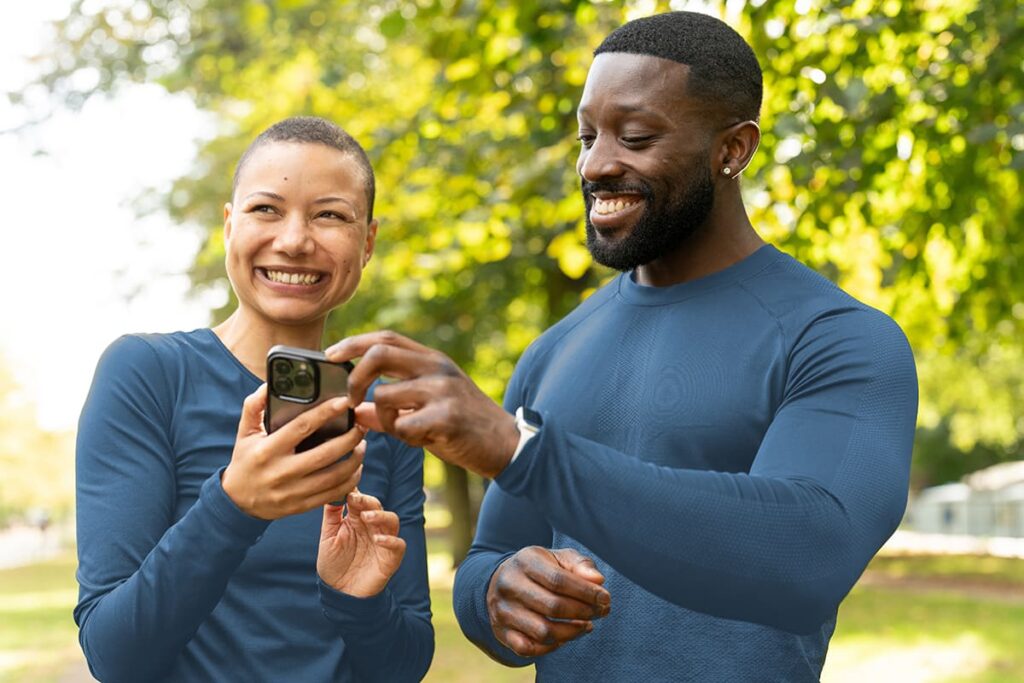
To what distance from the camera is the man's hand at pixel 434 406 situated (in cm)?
181

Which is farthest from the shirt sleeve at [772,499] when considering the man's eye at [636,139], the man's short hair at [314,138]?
the man's short hair at [314,138]

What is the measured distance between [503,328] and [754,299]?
1415 cm

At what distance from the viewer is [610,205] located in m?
2.63

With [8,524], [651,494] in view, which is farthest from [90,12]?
[8,524]

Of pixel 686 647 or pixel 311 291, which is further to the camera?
pixel 311 291

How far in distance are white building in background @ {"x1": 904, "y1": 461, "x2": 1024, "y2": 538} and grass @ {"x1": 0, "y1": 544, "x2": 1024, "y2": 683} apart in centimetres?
2316

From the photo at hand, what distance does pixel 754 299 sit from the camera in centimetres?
252

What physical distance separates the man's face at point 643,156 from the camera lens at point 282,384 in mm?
826

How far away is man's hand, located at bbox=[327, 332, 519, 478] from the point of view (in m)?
1.81

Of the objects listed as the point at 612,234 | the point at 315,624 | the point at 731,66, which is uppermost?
the point at 731,66

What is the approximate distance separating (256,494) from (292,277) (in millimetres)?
668

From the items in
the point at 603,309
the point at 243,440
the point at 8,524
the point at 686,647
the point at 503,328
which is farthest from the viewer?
the point at 8,524

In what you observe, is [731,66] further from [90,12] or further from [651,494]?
[90,12]

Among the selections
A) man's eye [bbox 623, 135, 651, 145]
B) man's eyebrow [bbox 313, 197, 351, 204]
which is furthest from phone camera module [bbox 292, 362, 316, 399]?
man's eye [bbox 623, 135, 651, 145]
